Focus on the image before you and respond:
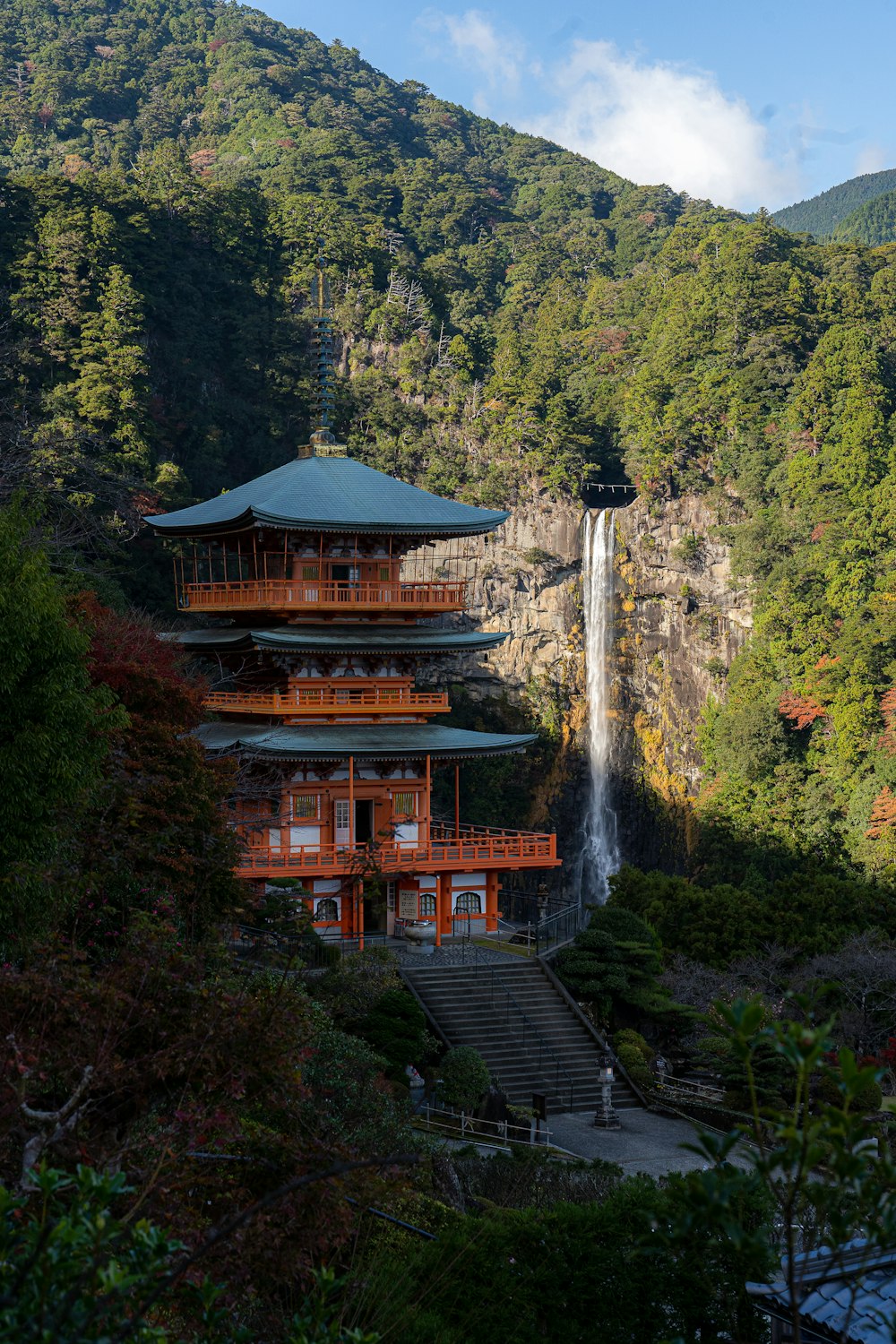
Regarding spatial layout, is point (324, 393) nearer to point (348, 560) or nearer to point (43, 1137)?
point (348, 560)

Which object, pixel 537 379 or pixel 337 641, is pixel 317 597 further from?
pixel 537 379

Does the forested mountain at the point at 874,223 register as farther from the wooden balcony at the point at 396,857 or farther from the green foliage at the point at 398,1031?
the green foliage at the point at 398,1031

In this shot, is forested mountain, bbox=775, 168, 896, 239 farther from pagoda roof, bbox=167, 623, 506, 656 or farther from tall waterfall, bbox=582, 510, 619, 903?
pagoda roof, bbox=167, 623, 506, 656

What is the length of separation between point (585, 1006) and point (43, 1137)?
1778cm

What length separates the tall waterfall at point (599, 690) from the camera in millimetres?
52156

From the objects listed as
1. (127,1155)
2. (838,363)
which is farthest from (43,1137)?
(838,363)

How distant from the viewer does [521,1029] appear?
23016mm

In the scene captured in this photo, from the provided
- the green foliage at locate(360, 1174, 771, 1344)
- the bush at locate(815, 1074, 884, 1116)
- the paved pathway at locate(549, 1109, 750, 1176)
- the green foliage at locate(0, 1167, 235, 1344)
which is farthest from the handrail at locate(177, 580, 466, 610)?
the green foliage at locate(0, 1167, 235, 1344)

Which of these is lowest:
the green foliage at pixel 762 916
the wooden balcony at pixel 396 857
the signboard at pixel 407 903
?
the green foliage at pixel 762 916

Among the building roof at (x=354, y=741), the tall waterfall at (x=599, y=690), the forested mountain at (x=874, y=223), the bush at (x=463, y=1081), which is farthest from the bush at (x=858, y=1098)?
the forested mountain at (x=874, y=223)

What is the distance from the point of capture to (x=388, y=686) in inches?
1068

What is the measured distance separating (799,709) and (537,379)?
18781 millimetres

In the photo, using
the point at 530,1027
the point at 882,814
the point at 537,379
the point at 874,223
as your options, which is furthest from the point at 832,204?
the point at 530,1027

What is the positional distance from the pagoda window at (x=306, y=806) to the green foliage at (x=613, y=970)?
17.4 feet
